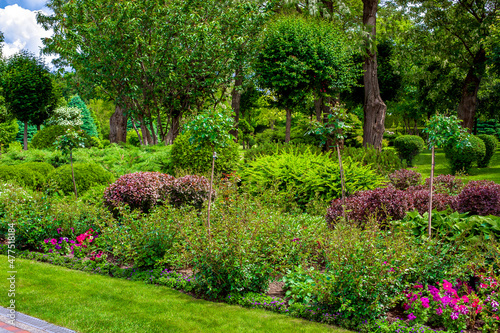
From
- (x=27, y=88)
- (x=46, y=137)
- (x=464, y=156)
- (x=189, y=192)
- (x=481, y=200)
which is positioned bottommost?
(x=189, y=192)

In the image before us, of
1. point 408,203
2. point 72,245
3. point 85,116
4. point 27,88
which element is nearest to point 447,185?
point 408,203

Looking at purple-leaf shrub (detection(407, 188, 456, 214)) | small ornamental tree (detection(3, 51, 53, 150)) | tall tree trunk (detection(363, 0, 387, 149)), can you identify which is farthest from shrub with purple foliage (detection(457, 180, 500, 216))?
small ornamental tree (detection(3, 51, 53, 150))

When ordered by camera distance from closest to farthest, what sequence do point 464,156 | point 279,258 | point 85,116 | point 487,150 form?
point 279,258 → point 464,156 → point 487,150 → point 85,116

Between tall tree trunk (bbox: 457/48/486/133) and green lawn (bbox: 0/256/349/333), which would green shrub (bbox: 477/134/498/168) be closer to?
tall tree trunk (bbox: 457/48/486/133)

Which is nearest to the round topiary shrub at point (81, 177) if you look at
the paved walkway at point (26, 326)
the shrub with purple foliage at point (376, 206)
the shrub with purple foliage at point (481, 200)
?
the paved walkway at point (26, 326)

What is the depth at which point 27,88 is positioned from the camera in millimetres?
20812

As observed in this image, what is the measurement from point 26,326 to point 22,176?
22.5 ft

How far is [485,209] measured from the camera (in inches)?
229

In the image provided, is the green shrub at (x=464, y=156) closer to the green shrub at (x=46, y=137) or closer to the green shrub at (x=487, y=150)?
the green shrub at (x=487, y=150)

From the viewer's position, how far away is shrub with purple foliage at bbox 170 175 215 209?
7727mm

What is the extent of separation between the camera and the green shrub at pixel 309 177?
8094 mm

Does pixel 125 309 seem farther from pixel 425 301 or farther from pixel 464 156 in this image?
pixel 464 156

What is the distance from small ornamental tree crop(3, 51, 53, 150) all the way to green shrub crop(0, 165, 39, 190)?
13102 mm

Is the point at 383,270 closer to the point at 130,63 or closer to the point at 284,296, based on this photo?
the point at 284,296
